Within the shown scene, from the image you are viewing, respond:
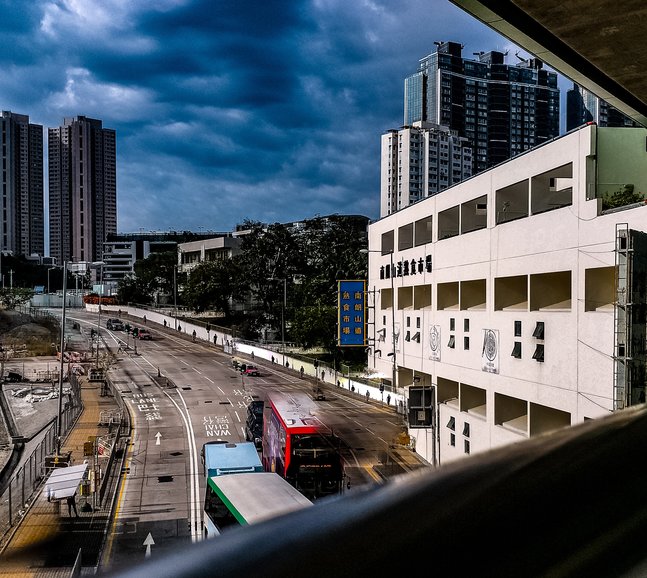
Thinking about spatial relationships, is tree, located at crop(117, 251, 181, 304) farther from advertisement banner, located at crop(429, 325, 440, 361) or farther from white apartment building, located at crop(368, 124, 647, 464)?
advertisement banner, located at crop(429, 325, 440, 361)

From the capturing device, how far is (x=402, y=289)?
776 inches

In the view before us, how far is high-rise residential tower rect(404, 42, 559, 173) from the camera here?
277 feet

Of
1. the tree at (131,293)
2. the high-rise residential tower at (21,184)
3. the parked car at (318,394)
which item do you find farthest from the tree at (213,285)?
the high-rise residential tower at (21,184)

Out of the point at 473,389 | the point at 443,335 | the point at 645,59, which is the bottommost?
the point at 473,389

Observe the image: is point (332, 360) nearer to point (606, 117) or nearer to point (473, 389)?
point (473, 389)

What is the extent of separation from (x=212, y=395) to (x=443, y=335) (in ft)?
40.4

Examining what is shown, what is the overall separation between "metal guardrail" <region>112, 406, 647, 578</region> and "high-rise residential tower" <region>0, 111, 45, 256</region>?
3286 inches

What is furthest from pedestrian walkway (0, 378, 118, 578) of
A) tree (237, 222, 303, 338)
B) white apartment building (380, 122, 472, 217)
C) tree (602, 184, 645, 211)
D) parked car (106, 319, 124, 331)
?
white apartment building (380, 122, 472, 217)

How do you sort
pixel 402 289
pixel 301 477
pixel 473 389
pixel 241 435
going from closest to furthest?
pixel 301 477, pixel 473 389, pixel 241 435, pixel 402 289

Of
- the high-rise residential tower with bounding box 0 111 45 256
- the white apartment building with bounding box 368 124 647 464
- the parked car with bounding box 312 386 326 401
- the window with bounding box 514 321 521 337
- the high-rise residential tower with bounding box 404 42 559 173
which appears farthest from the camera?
the high-rise residential tower with bounding box 404 42 559 173

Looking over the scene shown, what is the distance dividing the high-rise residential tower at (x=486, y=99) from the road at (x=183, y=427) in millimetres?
59967

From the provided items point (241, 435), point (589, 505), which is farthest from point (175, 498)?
point (589, 505)

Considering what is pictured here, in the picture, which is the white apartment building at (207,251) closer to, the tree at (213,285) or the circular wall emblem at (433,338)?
the tree at (213,285)

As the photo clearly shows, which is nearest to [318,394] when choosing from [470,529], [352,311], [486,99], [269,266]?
[352,311]
